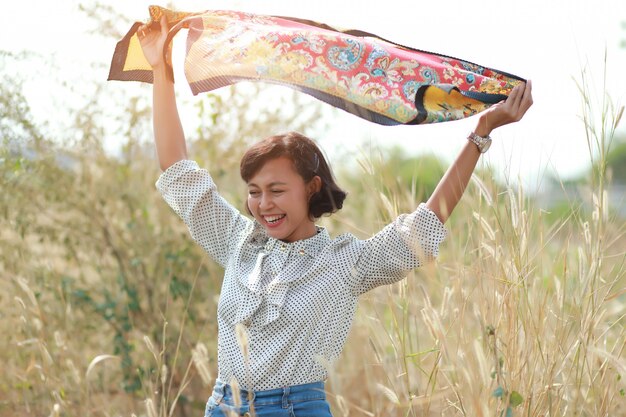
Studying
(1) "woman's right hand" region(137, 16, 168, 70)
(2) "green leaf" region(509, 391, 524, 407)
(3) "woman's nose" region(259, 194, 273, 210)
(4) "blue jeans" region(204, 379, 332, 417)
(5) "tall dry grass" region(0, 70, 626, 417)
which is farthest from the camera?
Answer: (5) "tall dry grass" region(0, 70, 626, 417)

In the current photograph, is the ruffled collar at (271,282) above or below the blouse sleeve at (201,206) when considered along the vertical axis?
below

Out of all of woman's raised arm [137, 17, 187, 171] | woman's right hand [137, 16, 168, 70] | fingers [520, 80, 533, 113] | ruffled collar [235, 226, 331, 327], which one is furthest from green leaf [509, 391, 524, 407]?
woman's right hand [137, 16, 168, 70]

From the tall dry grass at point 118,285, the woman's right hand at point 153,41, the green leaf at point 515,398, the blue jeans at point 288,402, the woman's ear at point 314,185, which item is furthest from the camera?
the tall dry grass at point 118,285

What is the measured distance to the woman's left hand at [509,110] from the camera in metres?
2.56

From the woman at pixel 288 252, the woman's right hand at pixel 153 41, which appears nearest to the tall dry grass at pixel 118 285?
the woman at pixel 288 252

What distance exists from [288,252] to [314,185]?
9.4 inches

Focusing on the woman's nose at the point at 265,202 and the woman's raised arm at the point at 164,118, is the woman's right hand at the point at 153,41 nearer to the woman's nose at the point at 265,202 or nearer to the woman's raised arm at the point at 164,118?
the woman's raised arm at the point at 164,118

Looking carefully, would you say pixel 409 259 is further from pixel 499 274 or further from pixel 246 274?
pixel 246 274

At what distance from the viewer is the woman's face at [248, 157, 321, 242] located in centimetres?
271

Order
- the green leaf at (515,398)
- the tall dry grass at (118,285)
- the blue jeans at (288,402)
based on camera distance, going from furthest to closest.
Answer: the tall dry grass at (118,285)
the blue jeans at (288,402)
the green leaf at (515,398)

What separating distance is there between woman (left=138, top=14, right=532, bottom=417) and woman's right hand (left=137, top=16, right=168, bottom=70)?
0.11 metres

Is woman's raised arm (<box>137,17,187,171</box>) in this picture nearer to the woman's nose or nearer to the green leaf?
the woman's nose

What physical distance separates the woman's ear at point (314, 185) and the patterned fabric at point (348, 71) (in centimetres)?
23

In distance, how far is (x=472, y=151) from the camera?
260 cm
